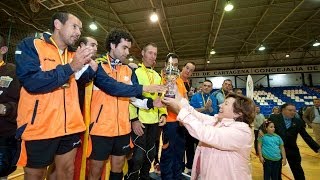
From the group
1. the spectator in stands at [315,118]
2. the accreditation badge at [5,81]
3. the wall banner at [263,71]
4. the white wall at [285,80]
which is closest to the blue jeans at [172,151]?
the accreditation badge at [5,81]

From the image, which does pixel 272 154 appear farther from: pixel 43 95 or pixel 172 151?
pixel 43 95

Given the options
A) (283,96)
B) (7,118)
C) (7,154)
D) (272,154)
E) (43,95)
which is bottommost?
(272,154)

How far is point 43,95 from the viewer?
5.39ft

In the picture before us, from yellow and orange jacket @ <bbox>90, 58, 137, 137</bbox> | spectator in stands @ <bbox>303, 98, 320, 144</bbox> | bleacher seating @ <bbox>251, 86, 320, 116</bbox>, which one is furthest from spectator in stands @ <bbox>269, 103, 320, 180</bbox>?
bleacher seating @ <bbox>251, 86, 320, 116</bbox>

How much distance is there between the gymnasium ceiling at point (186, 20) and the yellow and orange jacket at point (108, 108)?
21.6ft

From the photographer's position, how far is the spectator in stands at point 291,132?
155 inches

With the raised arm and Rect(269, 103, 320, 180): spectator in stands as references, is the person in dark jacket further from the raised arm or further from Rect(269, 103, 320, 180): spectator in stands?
Rect(269, 103, 320, 180): spectator in stands

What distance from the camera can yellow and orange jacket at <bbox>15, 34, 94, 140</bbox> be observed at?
1.56 meters

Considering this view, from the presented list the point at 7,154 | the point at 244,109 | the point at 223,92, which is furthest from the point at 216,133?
the point at 223,92

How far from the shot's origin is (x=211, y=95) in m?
4.58

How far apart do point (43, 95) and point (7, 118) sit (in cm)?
102

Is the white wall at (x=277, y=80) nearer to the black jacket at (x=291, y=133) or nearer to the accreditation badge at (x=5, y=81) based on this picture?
the black jacket at (x=291, y=133)

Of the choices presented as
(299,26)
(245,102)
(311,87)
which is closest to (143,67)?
(245,102)

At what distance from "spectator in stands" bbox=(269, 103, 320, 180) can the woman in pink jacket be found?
2532mm
